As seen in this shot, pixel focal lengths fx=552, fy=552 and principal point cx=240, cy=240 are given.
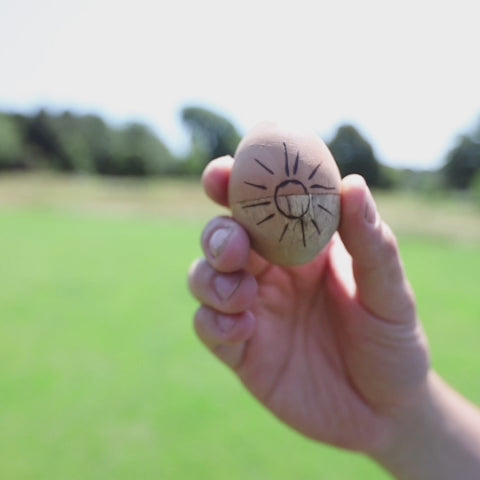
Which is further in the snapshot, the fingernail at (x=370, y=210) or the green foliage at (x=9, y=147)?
the green foliage at (x=9, y=147)

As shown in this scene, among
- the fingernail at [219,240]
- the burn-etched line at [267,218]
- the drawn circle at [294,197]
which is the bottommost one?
the fingernail at [219,240]

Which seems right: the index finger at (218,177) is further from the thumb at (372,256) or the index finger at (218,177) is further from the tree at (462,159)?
the tree at (462,159)

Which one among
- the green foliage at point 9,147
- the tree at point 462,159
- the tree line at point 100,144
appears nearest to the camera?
the tree at point 462,159

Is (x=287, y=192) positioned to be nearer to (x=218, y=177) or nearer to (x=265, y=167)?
(x=265, y=167)

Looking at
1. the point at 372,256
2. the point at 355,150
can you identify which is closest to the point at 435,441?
the point at 372,256

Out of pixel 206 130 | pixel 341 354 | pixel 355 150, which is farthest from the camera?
pixel 206 130

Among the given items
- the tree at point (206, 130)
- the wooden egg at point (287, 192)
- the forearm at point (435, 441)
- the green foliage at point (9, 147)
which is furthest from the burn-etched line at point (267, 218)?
the green foliage at point (9, 147)
